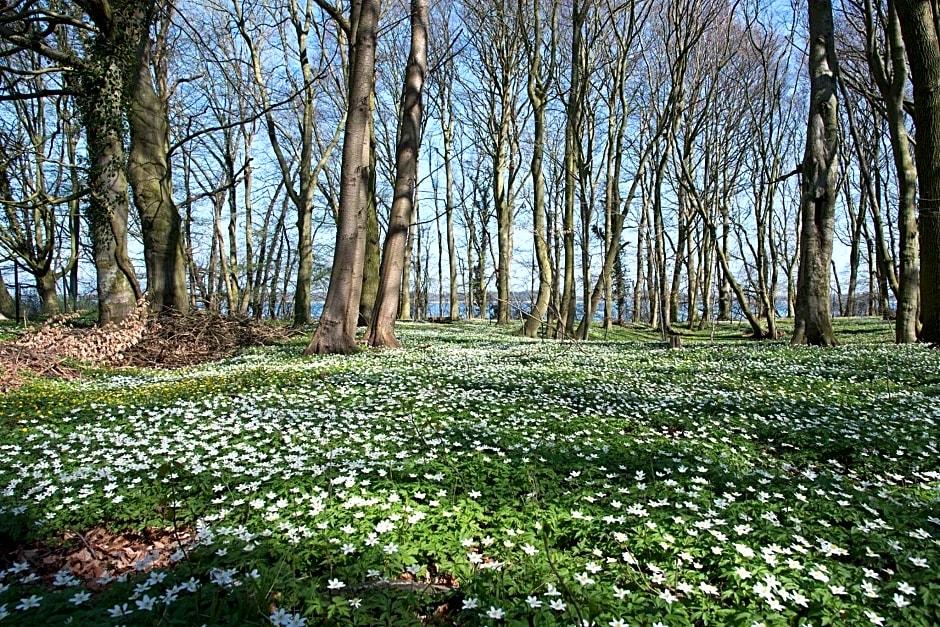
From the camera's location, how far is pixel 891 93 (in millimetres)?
12953

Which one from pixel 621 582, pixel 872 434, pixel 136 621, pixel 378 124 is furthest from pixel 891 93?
pixel 378 124

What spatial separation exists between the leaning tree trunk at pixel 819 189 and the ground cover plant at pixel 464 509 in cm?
642

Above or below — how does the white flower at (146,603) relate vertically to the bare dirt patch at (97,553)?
above

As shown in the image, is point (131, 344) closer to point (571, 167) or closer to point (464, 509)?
point (464, 509)

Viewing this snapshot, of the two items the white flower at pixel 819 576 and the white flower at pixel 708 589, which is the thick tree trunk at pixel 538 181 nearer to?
the white flower at pixel 819 576

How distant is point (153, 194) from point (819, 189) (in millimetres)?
16457

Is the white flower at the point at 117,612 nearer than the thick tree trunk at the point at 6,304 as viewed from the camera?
Yes

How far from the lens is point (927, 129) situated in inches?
439

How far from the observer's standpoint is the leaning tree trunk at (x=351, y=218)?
10.9m

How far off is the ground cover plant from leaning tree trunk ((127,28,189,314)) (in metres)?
6.39

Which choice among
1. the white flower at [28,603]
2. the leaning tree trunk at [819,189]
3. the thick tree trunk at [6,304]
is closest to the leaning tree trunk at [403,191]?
the leaning tree trunk at [819,189]

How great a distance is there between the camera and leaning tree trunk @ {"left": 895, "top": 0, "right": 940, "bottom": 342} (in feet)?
35.9

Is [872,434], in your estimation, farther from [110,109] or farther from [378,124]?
[378,124]

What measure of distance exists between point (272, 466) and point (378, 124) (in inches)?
1210
